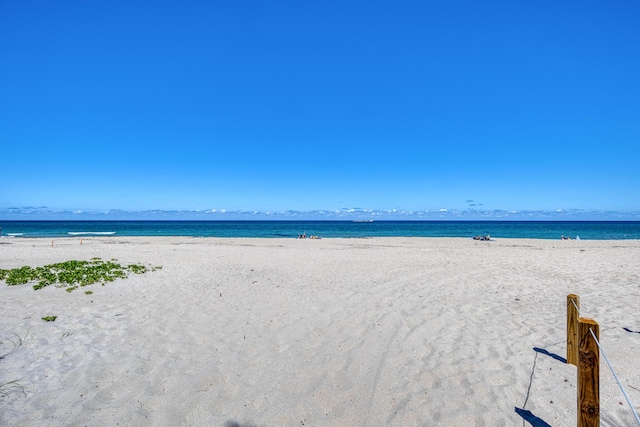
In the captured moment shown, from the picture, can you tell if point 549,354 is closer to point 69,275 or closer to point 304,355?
point 304,355

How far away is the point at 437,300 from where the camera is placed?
29.5 feet

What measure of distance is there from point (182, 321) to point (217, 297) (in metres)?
2.12

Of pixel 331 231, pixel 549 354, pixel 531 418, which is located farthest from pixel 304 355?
pixel 331 231

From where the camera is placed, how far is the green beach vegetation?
9984mm

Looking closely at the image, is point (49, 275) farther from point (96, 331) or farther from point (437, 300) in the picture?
point (437, 300)

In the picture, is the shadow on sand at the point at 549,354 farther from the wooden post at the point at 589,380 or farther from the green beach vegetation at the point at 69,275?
the green beach vegetation at the point at 69,275

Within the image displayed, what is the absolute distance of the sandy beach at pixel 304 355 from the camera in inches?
159

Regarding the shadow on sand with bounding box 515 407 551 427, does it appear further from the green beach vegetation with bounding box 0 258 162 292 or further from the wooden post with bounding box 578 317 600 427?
the green beach vegetation with bounding box 0 258 162 292

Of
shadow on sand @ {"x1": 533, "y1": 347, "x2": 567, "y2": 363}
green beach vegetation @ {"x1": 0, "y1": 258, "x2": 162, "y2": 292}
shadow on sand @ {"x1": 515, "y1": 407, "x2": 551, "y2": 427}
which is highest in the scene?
green beach vegetation @ {"x1": 0, "y1": 258, "x2": 162, "y2": 292}

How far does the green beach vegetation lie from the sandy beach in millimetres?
578

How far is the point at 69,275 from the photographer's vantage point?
35.1 feet

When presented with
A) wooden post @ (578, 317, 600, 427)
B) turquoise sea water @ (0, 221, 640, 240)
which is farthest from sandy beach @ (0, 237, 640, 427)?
turquoise sea water @ (0, 221, 640, 240)

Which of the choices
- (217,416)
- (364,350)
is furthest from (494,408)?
(217,416)

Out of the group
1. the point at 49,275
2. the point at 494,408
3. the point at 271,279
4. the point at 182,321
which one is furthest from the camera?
the point at 271,279
